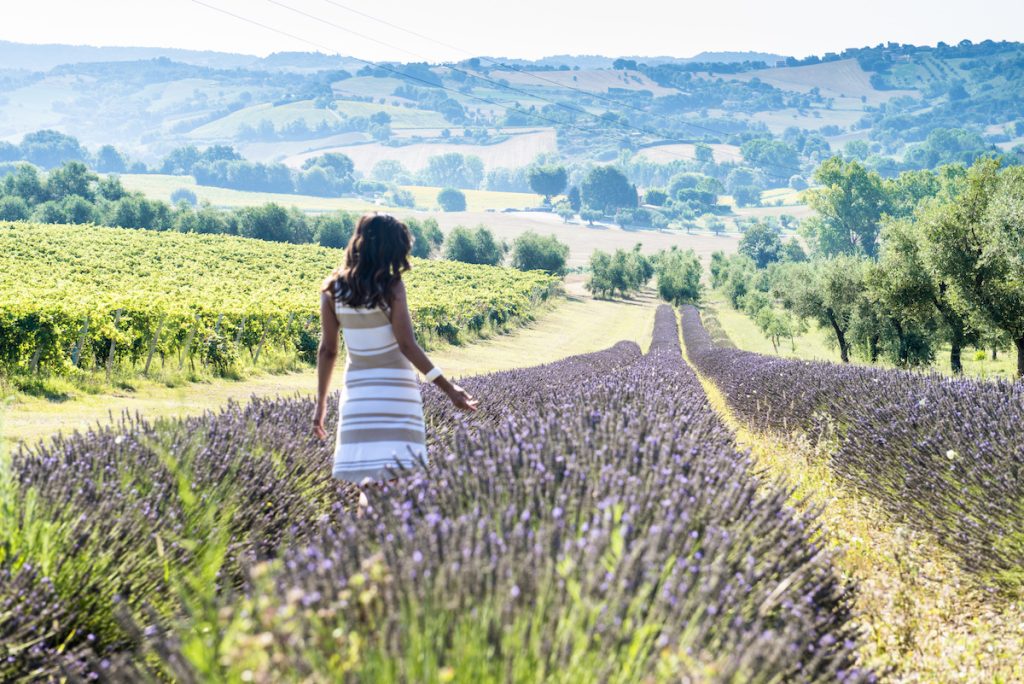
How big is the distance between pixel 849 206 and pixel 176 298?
11781 cm

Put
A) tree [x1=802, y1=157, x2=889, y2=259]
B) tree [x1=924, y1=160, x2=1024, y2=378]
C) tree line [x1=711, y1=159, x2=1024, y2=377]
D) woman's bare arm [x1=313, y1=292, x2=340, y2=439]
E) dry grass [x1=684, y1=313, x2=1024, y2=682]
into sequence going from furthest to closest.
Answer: tree [x1=802, y1=157, x2=889, y2=259], tree line [x1=711, y1=159, x2=1024, y2=377], tree [x1=924, y1=160, x2=1024, y2=378], woman's bare arm [x1=313, y1=292, x2=340, y2=439], dry grass [x1=684, y1=313, x2=1024, y2=682]

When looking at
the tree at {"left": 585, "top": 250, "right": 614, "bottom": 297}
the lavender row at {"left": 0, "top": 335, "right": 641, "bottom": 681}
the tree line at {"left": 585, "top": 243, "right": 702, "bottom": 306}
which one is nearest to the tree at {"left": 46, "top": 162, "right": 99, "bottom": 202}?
the tree at {"left": 585, "top": 250, "right": 614, "bottom": 297}

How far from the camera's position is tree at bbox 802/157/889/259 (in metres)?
Answer: 122

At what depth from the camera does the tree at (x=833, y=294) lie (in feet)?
127

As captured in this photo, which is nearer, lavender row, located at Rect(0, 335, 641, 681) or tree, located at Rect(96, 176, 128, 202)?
lavender row, located at Rect(0, 335, 641, 681)

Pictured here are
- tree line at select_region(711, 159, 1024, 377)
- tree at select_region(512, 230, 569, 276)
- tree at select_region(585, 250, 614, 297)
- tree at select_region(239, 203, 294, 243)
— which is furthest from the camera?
tree at select_region(512, 230, 569, 276)

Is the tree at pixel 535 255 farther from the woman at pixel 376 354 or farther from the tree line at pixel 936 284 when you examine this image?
the woman at pixel 376 354

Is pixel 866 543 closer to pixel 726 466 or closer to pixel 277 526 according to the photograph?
pixel 726 466

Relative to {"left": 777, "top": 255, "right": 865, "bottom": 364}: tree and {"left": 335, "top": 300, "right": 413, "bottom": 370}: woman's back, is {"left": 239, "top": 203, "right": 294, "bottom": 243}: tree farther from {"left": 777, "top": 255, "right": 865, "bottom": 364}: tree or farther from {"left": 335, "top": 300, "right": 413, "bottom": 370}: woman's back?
{"left": 335, "top": 300, "right": 413, "bottom": 370}: woman's back

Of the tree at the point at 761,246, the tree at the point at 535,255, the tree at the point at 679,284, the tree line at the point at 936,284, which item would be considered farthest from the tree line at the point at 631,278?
the tree at the point at 761,246

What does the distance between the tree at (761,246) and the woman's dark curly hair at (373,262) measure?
147m

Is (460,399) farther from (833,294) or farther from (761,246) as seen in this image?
(761,246)

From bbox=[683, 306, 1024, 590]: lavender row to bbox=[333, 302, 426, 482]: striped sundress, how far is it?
3.23 metres

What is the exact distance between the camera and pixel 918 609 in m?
4.73
